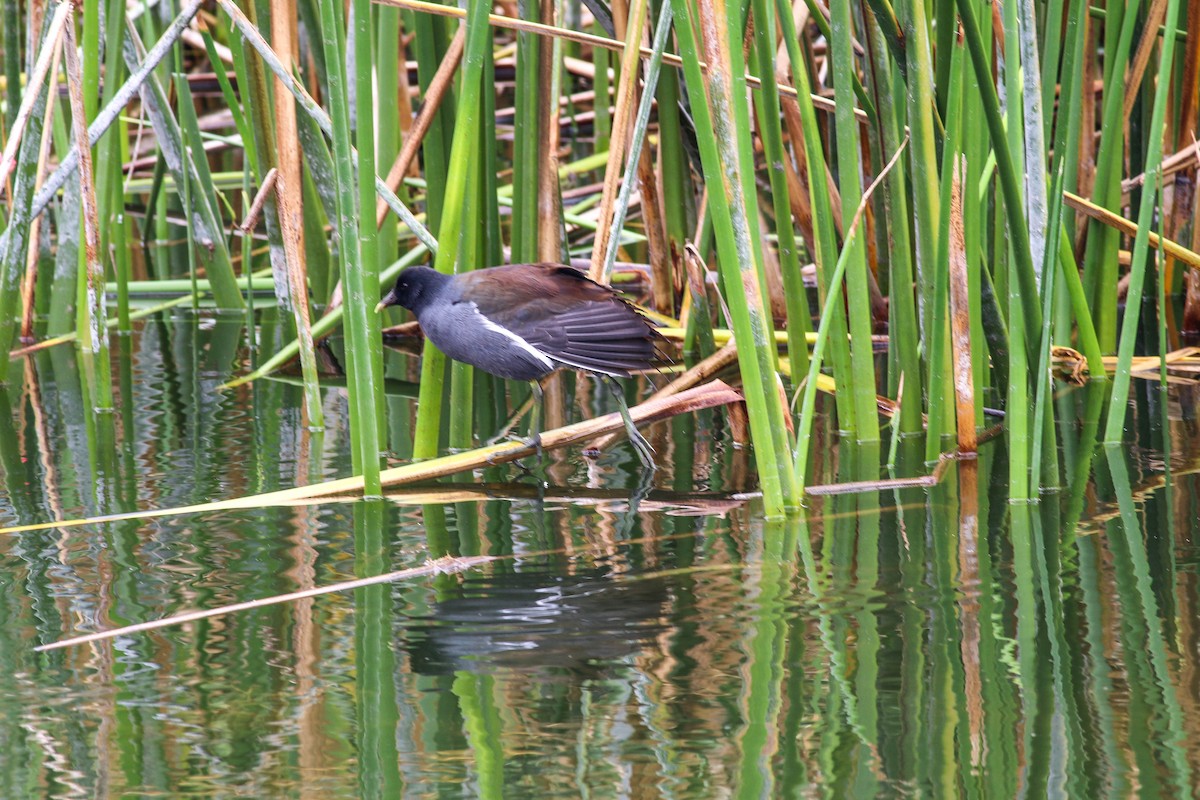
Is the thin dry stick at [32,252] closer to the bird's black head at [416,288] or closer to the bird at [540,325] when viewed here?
the bird's black head at [416,288]

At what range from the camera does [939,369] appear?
2602 millimetres

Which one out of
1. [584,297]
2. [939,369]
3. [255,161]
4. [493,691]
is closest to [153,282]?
[255,161]

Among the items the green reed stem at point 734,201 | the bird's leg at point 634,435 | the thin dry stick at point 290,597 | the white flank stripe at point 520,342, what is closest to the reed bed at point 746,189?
the green reed stem at point 734,201

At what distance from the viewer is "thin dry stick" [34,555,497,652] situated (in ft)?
6.16

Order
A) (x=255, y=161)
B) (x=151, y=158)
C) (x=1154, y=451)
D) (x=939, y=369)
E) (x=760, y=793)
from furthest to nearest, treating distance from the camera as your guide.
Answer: (x=151, y=158) → (x=255, y=161) → (x=1154, y=451) → (x=939, y=369) → (x=760, y=793)

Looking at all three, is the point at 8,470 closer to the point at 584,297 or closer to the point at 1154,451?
the point at 584,297

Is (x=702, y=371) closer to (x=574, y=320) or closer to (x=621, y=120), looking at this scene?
(x=574, y=320)

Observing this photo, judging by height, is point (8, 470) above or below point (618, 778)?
above

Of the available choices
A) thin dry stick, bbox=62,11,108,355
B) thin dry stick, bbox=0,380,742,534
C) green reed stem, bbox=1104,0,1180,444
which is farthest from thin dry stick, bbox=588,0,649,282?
thin dry stick, bbox=62,11,108,355

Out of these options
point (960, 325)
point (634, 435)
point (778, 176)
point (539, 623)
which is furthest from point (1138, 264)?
point (539, 623)

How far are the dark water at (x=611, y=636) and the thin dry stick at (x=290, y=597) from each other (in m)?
0.01

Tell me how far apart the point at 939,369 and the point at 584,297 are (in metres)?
0.73

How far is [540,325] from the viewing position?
2.86 metres

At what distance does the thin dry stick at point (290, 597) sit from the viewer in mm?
1877
